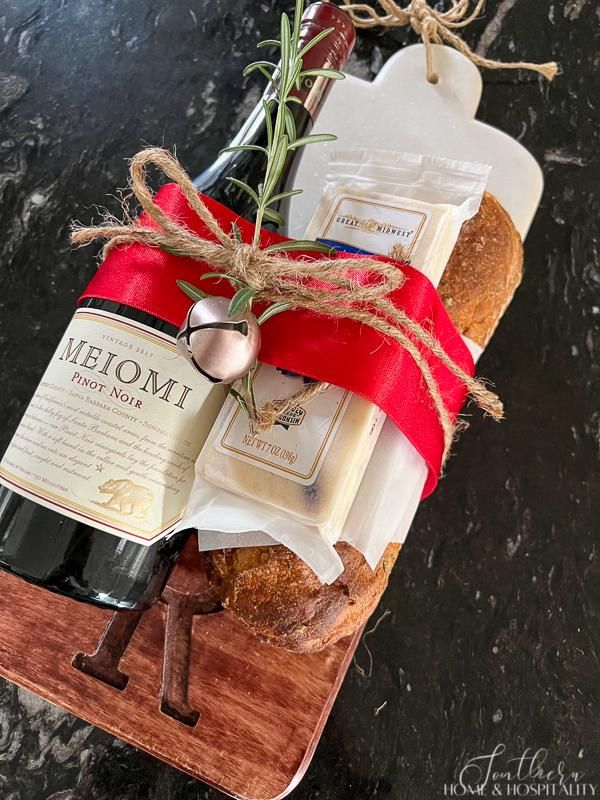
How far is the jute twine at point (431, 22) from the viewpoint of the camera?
803mm

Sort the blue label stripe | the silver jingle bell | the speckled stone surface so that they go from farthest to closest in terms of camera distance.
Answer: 1. the speckled stone surface
2. the blue label stripe
3. the silver jingle bell

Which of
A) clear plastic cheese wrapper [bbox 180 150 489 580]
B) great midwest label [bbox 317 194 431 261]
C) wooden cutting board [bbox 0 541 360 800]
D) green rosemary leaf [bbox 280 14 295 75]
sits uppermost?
green rosemary leaf [bbox 280 14 295 75]

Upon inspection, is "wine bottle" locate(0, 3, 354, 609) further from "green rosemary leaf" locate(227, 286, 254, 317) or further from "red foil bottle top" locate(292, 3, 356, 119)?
"red foil bottle top" locate(292, 3, 356, 119)

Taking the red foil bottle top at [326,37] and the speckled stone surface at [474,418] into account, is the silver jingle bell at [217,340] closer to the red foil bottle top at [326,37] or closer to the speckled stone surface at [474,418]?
the red foil bottle top at [326,37]

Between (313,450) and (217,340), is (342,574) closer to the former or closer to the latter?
(313,450)

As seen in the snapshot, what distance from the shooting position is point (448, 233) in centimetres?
57

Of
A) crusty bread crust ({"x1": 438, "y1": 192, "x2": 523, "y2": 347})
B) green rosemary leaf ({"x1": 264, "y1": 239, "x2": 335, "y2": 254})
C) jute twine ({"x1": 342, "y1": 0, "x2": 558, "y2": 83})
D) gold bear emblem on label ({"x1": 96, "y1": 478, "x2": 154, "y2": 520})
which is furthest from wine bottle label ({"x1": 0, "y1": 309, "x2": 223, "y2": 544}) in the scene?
jute twine ({"x1": 342, "y1": 0, "x2": 558, "y2": 83})

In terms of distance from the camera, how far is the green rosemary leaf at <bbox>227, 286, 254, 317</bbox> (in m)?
0.48

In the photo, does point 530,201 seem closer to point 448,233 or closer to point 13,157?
point 448,233

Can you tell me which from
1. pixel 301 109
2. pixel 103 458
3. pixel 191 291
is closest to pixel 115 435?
pixel 103 458

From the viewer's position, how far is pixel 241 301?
0.48m

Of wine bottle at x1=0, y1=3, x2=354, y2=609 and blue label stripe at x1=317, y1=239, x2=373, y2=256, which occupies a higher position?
blue label stripe at x1=317, y1=239, x2=373, y2=256

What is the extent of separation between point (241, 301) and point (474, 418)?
43 cm

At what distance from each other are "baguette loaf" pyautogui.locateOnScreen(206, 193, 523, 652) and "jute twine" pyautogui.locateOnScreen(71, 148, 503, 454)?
0.30 ft
